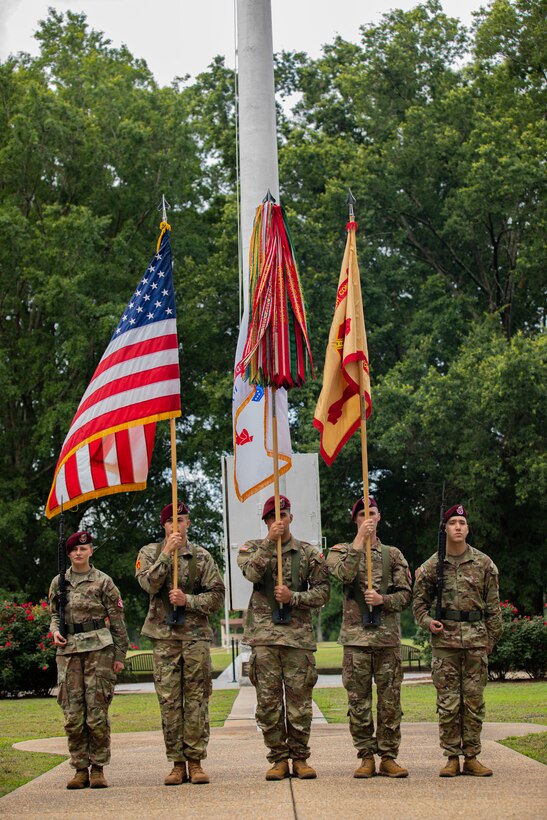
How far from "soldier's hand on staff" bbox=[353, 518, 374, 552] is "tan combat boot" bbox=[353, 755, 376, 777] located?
1578 millimetres

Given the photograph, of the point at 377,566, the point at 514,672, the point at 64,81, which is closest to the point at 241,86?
the point at 377,566

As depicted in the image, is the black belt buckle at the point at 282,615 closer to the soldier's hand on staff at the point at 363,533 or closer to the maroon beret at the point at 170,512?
the soldier's hand on staff at the point at 363,533

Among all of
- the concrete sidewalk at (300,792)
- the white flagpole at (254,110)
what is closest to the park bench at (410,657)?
the white flagpole at (254,110)

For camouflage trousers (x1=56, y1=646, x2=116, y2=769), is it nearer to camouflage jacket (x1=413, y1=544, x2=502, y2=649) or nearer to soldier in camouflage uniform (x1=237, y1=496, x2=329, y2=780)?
soldier in camouflage uniform (x1=237, y1=496, x2=329, y2=780)

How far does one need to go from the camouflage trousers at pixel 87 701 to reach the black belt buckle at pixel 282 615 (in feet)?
4.81

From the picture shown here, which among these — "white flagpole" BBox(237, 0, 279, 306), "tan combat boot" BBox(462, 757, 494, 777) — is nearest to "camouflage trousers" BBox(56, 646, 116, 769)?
"tan combat boot" BBox(462, 757, 494, 777)

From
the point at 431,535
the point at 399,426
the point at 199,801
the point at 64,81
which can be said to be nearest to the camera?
the point at 199,801

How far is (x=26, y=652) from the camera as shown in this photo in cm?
2205

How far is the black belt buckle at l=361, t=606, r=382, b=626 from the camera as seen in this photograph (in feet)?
30.2

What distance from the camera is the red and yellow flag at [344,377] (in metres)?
10.4

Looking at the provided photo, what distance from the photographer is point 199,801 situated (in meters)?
8.09

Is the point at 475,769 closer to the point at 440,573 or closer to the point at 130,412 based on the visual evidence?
the point at 440,573

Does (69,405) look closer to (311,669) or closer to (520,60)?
(520,60)

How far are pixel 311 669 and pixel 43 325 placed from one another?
2689 cm
